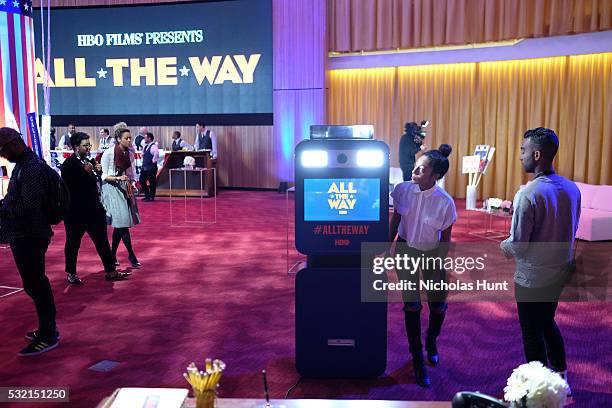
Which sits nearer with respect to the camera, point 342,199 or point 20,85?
Result: point 342,199

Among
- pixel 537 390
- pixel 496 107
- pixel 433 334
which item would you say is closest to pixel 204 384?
pixel 537 390

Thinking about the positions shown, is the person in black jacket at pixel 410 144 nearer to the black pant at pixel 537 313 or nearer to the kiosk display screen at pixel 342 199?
the kiosk display screen at pixel 342 199

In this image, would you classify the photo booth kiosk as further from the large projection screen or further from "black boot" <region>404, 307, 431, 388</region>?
the large projection screen

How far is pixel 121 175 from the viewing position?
5539 mm

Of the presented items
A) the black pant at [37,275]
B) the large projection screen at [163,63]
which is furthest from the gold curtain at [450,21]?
the black pant at [37,275]

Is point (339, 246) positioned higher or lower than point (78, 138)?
lower

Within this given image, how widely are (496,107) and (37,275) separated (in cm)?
952

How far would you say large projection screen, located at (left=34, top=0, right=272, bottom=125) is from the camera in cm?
1298

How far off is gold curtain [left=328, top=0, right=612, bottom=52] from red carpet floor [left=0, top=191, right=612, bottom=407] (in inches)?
249

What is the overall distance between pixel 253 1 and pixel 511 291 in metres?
9.76

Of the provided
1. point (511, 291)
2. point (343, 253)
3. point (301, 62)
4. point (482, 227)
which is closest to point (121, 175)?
point (343, 253)

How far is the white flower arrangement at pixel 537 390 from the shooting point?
4.88 feet

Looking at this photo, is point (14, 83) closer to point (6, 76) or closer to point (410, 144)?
point (6, 76)

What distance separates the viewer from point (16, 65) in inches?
263
